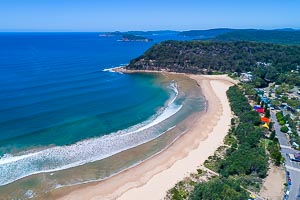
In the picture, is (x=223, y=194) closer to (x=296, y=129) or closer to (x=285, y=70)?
(x=296, y=129)

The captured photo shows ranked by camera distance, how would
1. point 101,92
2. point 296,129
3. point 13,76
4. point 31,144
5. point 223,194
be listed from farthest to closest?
1. point 13,76
2. point 101,92
3. point 296,129
4. point 31,144
5. point 223,194

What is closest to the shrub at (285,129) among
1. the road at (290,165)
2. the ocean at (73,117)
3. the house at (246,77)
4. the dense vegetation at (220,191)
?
the road at (290,165)

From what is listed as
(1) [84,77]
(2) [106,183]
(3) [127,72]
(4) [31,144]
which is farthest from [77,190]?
(3) [127,72]

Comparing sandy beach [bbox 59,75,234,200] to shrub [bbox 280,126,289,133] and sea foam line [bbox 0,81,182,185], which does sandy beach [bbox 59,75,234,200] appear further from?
shrub [bbox 280,126,289,133]

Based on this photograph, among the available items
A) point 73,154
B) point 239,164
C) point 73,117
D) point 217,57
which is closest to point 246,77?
point 217,57

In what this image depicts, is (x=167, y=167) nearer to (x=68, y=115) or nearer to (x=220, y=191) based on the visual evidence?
(x=220, y=191)

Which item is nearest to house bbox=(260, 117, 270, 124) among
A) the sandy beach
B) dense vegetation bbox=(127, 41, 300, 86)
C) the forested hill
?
the sandy beach
